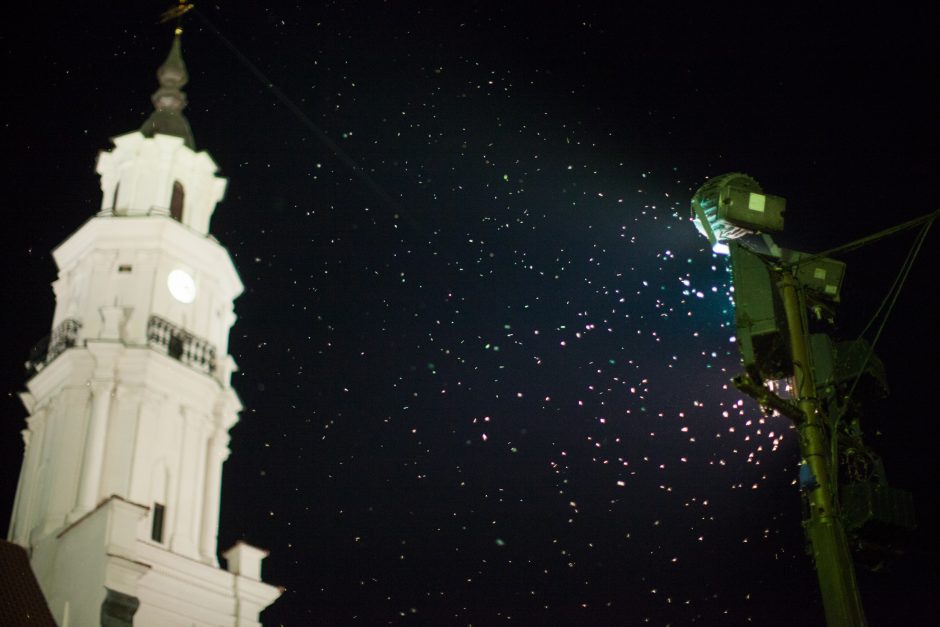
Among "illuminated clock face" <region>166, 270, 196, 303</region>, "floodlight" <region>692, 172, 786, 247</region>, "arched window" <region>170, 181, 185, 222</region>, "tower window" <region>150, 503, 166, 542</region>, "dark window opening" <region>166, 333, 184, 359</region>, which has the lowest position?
"floodlight" <region>692, 172, 786, 247</region>

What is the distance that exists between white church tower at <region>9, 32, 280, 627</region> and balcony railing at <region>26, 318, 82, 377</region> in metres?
0.05

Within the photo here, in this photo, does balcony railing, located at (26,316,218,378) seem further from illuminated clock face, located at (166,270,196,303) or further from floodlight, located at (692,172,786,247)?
floodlight, located at (692,172,786,247)

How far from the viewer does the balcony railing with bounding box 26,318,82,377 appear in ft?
110

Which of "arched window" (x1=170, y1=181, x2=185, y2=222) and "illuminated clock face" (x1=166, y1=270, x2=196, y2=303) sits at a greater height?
"arched window" (x1=170, y1=181, x2=185, y2=222)

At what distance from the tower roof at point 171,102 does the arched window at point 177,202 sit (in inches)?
83.6

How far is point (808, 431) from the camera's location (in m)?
8.93

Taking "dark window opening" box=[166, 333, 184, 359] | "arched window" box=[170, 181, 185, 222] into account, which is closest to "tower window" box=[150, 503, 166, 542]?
"dark window opening" box=[166, 333, 184, 359]

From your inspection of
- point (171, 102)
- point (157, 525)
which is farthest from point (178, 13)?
point (157, 525)

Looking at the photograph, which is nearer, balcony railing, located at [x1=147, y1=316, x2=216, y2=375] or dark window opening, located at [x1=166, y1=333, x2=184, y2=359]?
balcony railing, located at [x1=147, y1=316, x2=216, y2=375]

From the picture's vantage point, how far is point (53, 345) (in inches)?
1336

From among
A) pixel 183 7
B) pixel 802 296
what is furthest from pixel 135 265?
pixel 802 296

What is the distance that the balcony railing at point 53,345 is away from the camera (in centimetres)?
3347

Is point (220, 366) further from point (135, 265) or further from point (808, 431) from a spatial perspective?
point (808, 431)

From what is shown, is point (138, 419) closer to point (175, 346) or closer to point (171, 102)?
point (175, 346)
